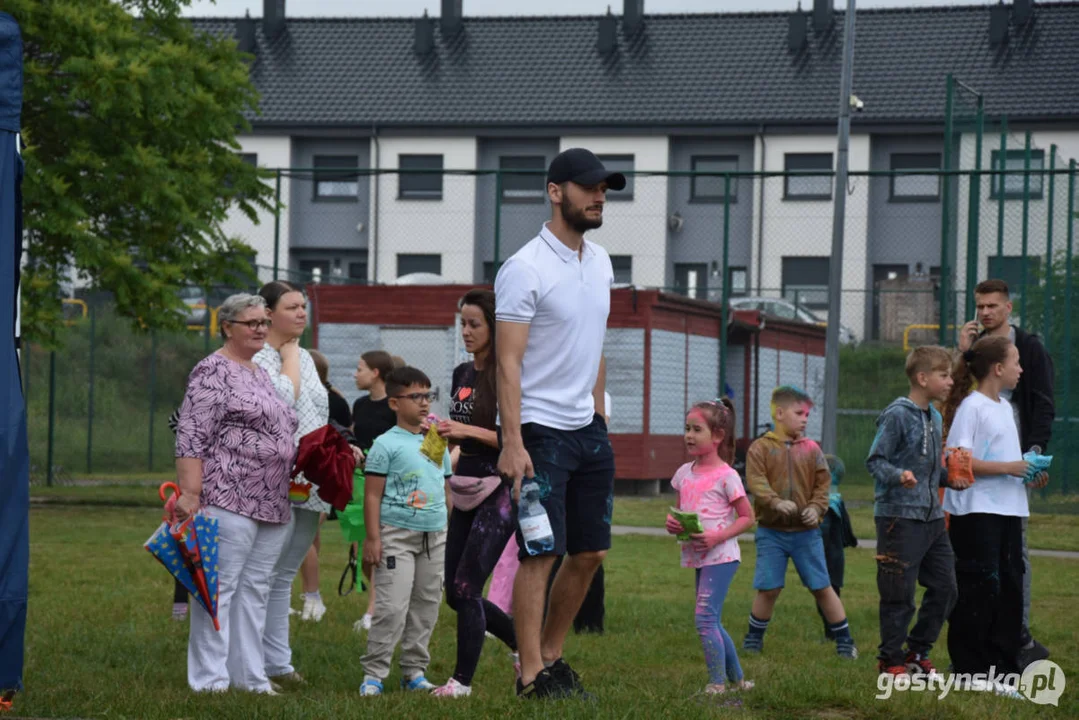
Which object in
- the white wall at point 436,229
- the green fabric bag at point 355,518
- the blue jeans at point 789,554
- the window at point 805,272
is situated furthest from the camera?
the white wall at point 436,229

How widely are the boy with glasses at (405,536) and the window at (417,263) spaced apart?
105 feet

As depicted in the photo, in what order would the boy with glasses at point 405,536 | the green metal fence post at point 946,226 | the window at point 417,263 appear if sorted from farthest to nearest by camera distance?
the window at point 417,263
the green metal fence post at point 946,226
the boy with glasses at point 405,536

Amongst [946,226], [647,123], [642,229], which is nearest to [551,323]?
[946,226]

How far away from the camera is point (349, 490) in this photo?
6.96 m

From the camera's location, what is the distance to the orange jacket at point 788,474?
8.46 m

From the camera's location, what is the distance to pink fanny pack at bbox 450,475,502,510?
6.69 metres

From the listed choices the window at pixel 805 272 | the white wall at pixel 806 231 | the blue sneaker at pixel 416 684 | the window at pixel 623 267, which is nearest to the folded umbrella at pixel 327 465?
the blue sneaker at pixel 416 684

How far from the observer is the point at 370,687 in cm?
688

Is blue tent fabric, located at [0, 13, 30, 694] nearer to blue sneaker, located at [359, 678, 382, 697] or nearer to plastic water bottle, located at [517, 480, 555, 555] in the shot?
blue sneaker, located at [359, 678, 382, 697]

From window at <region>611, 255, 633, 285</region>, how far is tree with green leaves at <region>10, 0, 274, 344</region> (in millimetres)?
19095

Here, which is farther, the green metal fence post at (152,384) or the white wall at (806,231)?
the white wall at (806,231)

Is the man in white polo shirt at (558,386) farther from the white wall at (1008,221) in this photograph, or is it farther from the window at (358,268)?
the window at (358,268)

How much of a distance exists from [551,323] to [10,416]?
2307mm

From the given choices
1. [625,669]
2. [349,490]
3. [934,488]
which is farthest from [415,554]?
[934,488]
